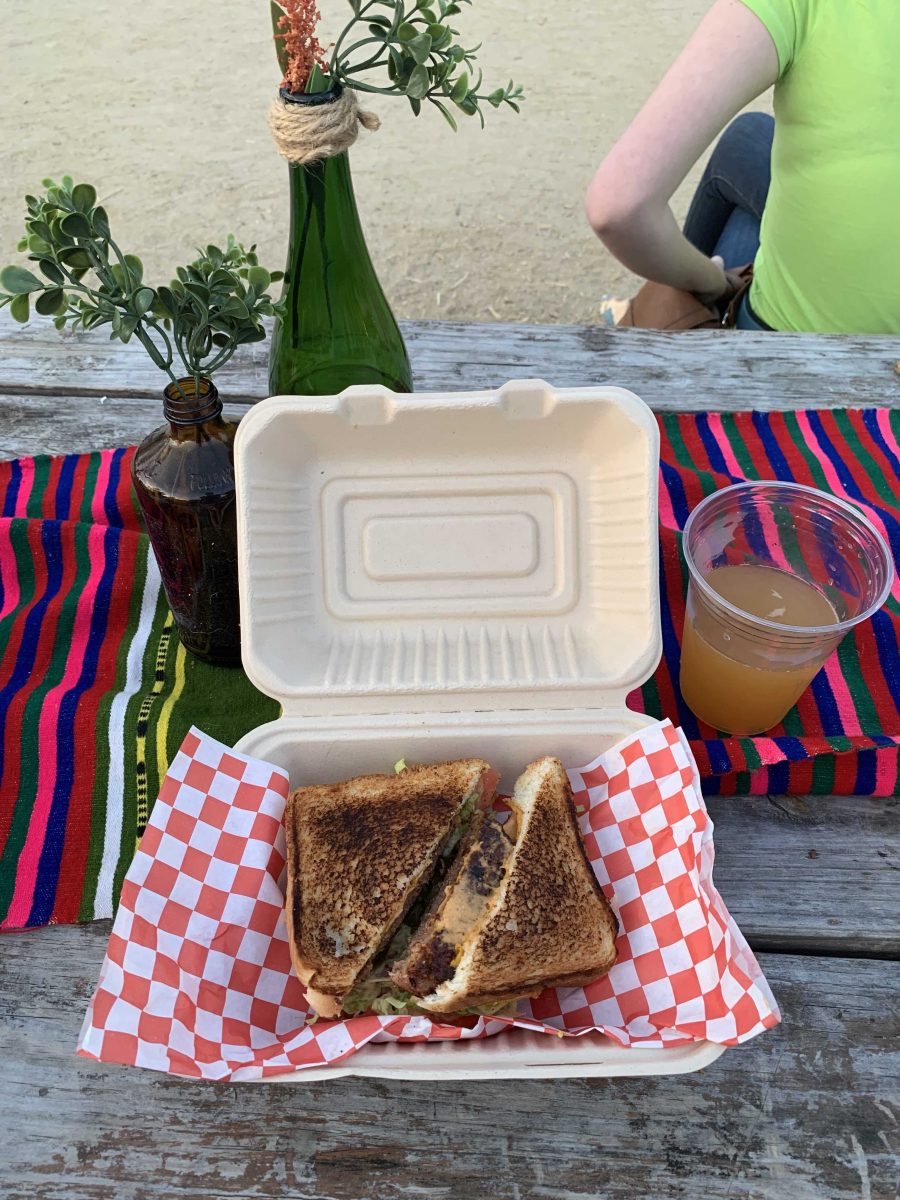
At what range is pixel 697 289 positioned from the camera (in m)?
2.34

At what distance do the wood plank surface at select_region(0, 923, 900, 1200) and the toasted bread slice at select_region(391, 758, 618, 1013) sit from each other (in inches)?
5.1

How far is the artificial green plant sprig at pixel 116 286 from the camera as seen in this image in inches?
33.8

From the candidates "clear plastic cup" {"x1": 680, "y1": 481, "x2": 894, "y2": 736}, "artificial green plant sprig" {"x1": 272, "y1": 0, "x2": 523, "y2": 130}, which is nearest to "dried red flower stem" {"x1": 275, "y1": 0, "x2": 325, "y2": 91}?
"artificial green plant sprig" {"x1": 272, "y1": 0, "x2": 523, "y2": 130}

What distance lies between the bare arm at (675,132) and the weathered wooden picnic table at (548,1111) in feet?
4.97

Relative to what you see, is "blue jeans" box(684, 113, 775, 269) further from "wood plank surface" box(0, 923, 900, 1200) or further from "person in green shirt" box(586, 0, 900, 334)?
"wood plank surface" box(0, 923, 900, 1200)

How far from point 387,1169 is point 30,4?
8.26 meters

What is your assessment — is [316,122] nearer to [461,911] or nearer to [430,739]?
[430,739]

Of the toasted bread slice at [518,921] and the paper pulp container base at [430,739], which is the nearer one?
the toasted bread slice at [518,921]

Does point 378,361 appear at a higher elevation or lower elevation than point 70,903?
higher

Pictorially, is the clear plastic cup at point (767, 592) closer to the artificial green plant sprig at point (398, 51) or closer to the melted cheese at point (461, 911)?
the melted cheese at point (461, 911)

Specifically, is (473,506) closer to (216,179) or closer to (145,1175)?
(145,1175)

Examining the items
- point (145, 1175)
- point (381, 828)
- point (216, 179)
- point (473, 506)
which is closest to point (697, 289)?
point (473, 506)

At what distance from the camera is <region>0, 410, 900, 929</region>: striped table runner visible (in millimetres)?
1146

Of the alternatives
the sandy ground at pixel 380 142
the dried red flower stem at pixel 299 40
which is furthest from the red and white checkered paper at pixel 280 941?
the sandy ground at pixel 380 142
